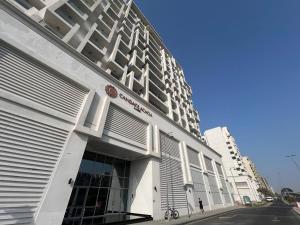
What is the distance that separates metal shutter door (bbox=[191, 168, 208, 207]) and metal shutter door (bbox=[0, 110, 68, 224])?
69.7ft

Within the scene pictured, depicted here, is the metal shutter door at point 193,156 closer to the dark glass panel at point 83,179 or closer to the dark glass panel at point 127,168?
the dark glass panel at point 127,168

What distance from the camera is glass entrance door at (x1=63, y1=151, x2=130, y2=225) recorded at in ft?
46.6

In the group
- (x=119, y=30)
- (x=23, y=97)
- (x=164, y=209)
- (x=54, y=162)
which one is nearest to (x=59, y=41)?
(x=23, y=97)

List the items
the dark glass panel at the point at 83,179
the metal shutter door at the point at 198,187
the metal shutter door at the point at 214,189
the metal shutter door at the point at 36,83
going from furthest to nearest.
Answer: the metal shutter door at the point at 214,189 < the metal shutter door at the point at 198,187 < the dark glass panel at the point at 83,179 < the metal shutter door at the point at 36,83

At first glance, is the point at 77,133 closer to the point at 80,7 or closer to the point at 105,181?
the point at 105,181

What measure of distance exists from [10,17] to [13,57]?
3.01 metres

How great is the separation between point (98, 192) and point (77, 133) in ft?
22.8

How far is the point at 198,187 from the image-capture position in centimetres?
2691

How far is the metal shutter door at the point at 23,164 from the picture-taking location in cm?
867

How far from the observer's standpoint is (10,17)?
37.8 feet

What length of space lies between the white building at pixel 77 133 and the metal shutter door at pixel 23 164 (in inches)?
1.8

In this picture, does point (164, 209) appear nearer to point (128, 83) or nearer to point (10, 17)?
point (128, 83)

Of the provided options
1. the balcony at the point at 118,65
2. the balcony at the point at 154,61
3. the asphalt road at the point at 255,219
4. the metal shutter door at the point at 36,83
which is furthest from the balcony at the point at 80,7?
the asphalt road at the point at 255,219

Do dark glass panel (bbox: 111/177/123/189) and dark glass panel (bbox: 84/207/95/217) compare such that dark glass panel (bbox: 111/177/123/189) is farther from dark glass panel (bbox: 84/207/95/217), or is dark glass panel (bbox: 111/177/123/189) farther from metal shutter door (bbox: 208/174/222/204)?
metal shutter door (bbox: 208/174/222/204)
